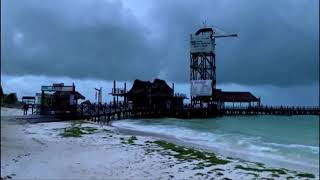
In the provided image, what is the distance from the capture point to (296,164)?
20188mm

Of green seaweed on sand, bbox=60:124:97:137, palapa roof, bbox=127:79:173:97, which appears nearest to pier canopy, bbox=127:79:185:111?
palapa roof, bbox=127:79:173:97

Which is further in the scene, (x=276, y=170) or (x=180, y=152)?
(x=180, y=152)

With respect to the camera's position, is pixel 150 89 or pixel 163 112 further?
pixel 163 112

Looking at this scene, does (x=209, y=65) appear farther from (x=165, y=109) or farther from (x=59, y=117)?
(x=59, y=117)

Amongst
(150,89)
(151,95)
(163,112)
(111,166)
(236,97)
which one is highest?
(150,89)

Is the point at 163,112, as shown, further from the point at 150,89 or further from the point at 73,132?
the point at 73,132

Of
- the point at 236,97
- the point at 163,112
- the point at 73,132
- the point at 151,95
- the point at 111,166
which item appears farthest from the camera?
the point at 236,97

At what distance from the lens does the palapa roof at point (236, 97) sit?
104 meters

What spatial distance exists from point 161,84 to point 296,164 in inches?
2561

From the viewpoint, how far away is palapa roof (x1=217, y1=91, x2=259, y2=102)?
104 metres

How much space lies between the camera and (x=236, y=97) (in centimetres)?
10644

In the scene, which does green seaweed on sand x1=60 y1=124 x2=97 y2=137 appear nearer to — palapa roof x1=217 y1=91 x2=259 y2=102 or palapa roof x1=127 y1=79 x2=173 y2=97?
palapa roof x1=127 y1=79 x2=173 y2=97

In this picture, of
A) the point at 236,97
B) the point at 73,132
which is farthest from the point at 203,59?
the point at 73,132

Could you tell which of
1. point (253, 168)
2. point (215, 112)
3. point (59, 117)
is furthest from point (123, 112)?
point (253, 168)
